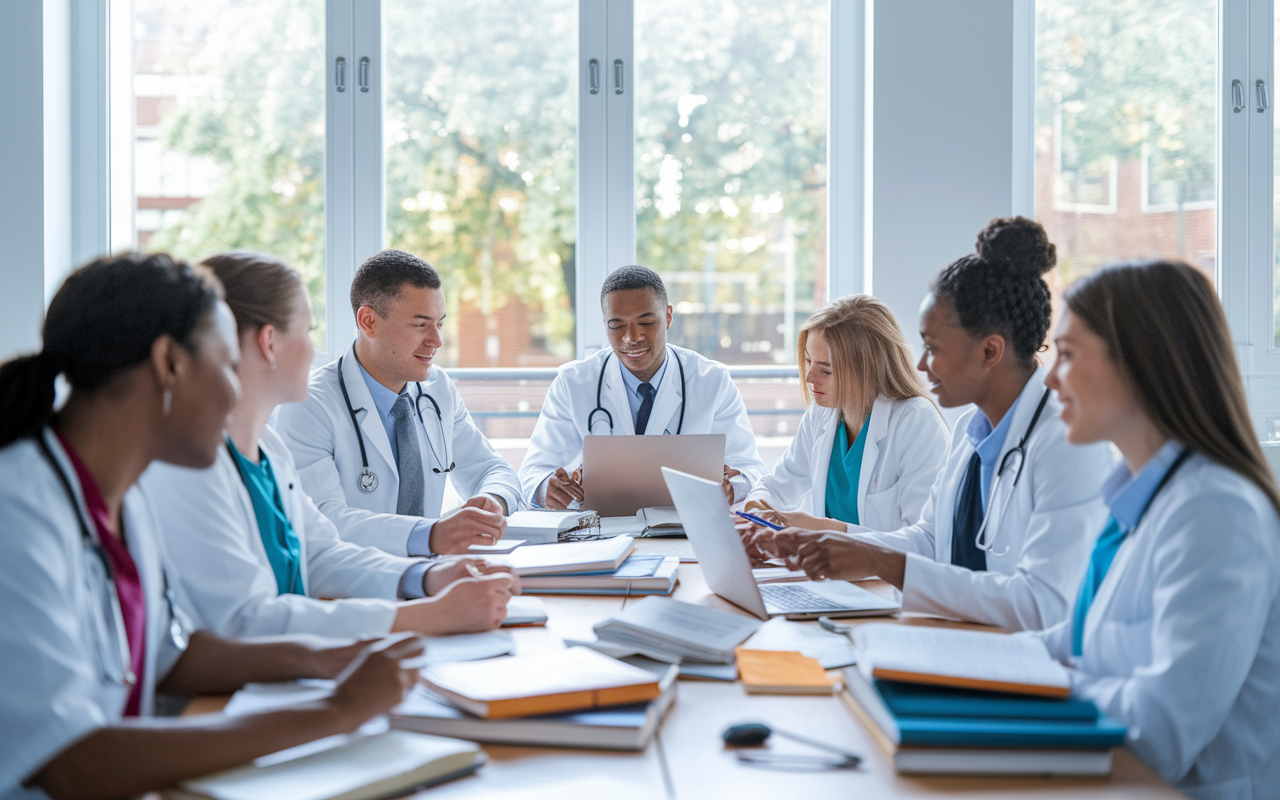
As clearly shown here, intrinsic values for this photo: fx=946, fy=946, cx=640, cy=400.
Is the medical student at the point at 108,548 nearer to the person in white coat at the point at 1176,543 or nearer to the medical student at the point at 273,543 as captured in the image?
the medical student at the point at 273,543

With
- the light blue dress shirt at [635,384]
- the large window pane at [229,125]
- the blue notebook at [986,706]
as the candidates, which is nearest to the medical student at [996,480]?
the blue notebook at [986,706]

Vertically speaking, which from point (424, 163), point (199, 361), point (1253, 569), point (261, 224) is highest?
point (424, 163)

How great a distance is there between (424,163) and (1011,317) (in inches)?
97.3

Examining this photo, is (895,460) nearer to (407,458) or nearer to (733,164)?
(407,458)

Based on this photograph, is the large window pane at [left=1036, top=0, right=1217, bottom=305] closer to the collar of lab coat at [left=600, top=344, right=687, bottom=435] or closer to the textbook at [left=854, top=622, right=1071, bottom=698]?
the collar of lab coat at [left=600, top=344, right=687, bottom=435]

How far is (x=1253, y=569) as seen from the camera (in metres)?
1.12

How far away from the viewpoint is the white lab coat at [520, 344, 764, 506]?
3123mm

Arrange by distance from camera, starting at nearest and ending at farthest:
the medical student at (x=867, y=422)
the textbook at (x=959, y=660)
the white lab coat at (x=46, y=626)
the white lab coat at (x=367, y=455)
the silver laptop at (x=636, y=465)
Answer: the white lab coat at (x=46, y=626)
the textbook at (x=959, y=660)
the white lab coat at (x=367, y=455)
the silver laptop at (x=636, y=465)
the medical student at (x=867, y=422)

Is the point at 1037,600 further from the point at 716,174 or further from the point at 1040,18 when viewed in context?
the point at 1040,18

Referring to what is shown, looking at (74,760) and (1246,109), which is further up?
(1246,109)

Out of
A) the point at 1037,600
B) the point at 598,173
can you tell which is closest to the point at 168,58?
the point at 598,173

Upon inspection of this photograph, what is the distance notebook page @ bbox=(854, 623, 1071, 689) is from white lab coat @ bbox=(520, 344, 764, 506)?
5.91ft

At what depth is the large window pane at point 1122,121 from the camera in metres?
3.67

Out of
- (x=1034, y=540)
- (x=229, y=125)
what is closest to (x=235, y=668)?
(x=1034, y=540)
